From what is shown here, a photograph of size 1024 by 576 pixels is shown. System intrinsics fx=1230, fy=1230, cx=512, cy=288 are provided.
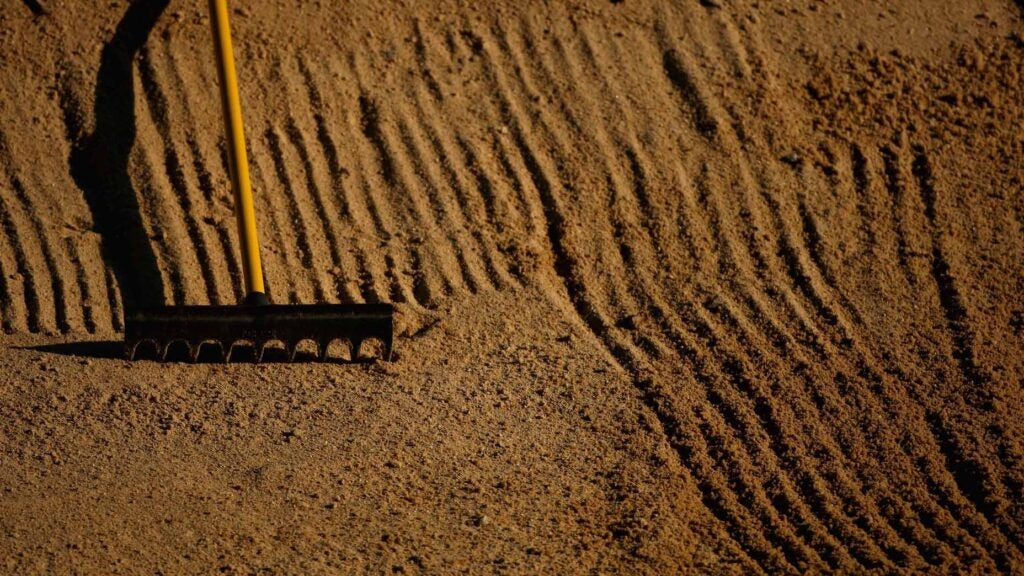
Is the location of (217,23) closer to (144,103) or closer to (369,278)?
(144,103)

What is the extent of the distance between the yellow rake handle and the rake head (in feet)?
0.51

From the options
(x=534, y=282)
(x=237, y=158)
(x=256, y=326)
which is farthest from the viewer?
(x=534, y=282)

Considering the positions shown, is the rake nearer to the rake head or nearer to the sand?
the rake head

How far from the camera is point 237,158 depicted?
5723mm

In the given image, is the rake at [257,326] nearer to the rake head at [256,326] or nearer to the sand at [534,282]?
the rake head at [256,326]

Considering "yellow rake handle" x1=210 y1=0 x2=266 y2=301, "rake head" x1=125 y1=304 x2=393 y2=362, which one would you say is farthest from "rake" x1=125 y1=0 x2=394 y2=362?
"yellow rake handle" x1=210 y1=0 x2=266 y2=301

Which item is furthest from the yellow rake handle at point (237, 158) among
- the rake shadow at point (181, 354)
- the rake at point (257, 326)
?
the rake shadow at point (181, 354)

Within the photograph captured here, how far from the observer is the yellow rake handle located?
5625 millimetres

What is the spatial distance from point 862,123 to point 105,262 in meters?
4.07

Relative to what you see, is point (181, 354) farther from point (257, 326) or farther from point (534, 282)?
point (534, 282)

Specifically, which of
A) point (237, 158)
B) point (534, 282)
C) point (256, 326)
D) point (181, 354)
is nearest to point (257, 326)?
point (256, 326)

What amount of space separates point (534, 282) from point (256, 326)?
1392 millimetres

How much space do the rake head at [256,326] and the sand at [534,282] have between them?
0.42ft

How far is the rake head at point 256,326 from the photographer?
5.43 metres
